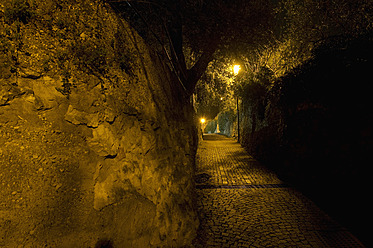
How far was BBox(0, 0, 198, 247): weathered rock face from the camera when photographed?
2.22 meters

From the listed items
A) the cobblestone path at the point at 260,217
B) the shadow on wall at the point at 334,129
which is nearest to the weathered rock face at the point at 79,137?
the cobblestone path at the point at 260,217

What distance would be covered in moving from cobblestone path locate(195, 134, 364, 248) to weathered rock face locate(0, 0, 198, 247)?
40.3 inches

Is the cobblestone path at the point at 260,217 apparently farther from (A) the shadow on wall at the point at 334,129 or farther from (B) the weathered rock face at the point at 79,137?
Result: (B) the weathered rock face at the point at 79,137

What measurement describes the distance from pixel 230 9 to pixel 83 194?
266 inches

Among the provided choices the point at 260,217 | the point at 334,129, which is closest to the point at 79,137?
the point at 260,217

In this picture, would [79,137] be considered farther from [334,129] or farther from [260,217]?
[334,129]

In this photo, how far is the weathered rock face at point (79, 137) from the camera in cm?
222

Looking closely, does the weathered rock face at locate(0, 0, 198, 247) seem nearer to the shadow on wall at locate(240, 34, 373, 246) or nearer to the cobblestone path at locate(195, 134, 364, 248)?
the cobblestone path at locate(195, 134, 364, 248)

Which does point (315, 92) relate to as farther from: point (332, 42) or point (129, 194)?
point (129, 194)

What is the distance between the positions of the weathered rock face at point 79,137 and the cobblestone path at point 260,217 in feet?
3.36

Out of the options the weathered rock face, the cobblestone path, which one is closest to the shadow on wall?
the cobblestone path

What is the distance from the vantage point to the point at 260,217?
15.9ft

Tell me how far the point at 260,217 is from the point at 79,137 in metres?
4.55

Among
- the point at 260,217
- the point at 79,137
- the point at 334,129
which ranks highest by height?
the point at 334,129
